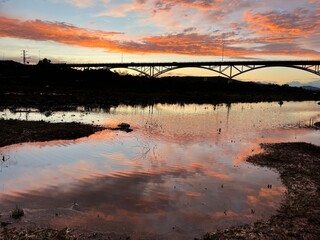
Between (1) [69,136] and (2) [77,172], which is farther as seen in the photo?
(1) [69,136]

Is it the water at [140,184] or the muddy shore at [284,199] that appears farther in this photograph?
the water at [140,184]

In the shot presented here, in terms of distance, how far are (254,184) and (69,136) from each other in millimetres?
14042

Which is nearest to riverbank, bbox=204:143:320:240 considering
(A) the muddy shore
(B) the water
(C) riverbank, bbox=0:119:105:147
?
(A) the muddy shore

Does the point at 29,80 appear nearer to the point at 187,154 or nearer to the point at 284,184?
the point at 187,154

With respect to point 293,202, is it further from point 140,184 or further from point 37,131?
point 37,131

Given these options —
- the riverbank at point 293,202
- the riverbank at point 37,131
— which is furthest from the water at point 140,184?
the riverbank at point 37,131

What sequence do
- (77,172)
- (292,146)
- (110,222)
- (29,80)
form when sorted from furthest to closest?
1. (29,80)
2. (292,146)
3. (77,172)
4. (110,222)

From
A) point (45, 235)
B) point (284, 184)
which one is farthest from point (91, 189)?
point (284, 184)

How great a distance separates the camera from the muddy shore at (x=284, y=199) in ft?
29.9

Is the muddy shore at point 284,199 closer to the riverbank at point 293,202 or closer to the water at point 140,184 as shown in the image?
the riverbank at point 293,202

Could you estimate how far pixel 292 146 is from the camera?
21.8 metres

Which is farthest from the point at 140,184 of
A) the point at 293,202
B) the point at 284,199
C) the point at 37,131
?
the point at 37,131

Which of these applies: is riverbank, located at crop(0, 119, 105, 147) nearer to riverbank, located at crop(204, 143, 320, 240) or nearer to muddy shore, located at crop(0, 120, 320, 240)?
muddy shore, located at crop(0, 120, 320, 240)

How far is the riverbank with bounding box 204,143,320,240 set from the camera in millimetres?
9359
